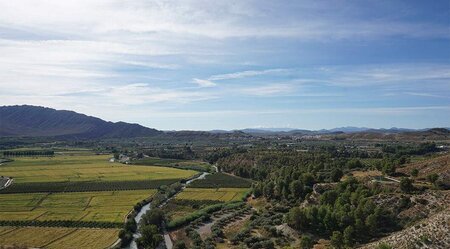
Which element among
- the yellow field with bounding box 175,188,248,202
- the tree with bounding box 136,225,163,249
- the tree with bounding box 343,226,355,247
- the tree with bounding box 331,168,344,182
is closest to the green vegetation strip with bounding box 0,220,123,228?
the tree with bounding box 136,225,163,249

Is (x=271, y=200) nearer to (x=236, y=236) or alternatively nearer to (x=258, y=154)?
(x=236, y=236)

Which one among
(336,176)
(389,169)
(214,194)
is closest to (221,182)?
(214,194)

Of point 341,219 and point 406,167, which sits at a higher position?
point 406,167

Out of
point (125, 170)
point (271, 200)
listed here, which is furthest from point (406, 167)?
point (125, 170)

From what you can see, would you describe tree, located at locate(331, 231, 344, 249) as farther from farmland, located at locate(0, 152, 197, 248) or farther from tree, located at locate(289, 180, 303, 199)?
farmland, located at locate(0, 152, 197, 248)

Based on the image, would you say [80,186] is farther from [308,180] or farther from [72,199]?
[308,180]
